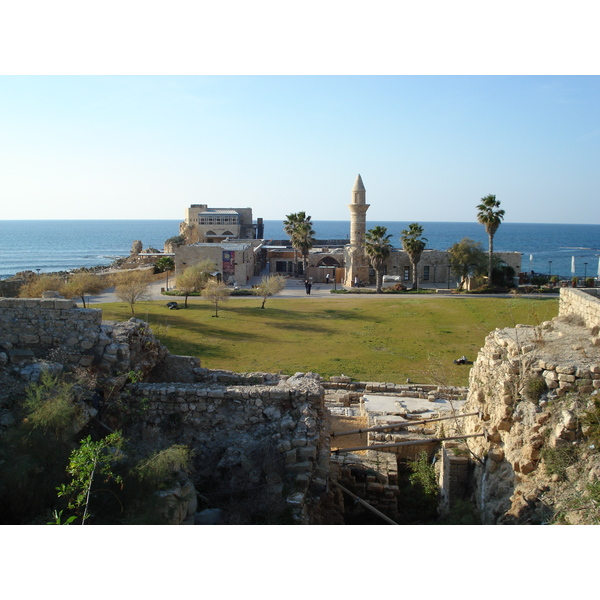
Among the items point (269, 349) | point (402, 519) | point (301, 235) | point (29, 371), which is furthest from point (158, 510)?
point (301, 235)

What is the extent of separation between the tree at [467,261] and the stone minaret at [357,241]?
9.51 m

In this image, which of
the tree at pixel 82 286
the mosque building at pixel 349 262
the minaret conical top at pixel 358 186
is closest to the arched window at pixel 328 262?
the mosque building at pixel 349 262

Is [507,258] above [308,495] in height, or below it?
above

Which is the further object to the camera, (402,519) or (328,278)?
(328,278)

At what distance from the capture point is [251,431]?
9.12 metres

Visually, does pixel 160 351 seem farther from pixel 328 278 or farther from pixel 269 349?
pixel 328 278

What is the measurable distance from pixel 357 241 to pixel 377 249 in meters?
8.90

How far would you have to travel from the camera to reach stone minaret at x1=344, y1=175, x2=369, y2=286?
2206 inches

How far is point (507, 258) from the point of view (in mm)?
54906

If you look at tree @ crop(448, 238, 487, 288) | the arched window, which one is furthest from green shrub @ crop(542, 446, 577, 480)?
the arched window

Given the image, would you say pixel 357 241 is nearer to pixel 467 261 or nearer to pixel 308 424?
pixel 467 261

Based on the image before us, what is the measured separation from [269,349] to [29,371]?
18059mm

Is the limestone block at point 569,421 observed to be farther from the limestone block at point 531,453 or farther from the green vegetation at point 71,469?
the green vegetation at point 71,469

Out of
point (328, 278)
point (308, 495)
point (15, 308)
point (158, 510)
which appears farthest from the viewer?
point (328, 278)
